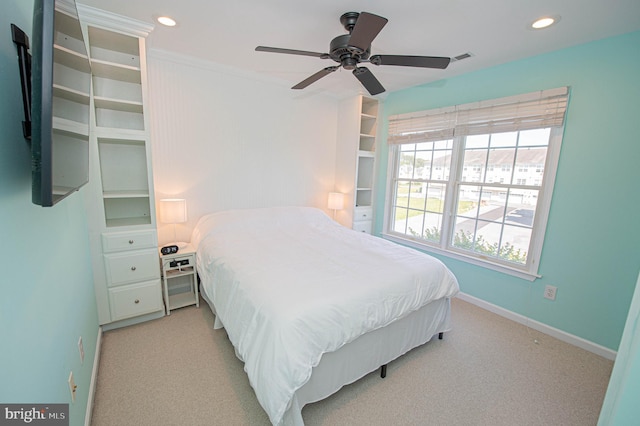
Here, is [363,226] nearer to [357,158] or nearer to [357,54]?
[357,158]

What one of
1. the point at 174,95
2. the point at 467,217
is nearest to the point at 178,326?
the point at 174,95

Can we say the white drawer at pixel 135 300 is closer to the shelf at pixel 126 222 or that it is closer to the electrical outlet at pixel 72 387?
the shelf at pixel 126 222

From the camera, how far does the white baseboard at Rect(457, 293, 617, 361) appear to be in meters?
2.18

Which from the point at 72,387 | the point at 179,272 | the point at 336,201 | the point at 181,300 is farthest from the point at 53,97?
the point at 336,201

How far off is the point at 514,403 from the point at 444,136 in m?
2.56

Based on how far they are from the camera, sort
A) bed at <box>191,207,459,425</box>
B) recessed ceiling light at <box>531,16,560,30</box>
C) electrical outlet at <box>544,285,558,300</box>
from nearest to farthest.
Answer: bed at <box>191,207,459,425</box>
recessed ceiling light at <box>531,16,560,30</box>
electrical outlet at <box>544,285,558,300</box>

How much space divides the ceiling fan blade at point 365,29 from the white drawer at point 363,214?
2449 mm

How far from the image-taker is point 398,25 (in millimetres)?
1988

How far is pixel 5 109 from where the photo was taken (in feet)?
2.69

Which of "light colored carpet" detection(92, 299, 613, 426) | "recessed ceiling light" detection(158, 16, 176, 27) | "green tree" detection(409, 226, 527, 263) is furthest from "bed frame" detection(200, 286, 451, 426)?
"recessed ceiling light" detection(158, 16, 176, 27)

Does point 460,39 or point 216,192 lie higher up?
point 460,39

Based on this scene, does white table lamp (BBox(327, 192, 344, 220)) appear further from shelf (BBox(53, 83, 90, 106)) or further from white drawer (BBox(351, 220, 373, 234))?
shelf (BBox(53, 83, 90, 106))

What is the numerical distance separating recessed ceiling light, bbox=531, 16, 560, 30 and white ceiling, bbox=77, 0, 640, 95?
0.15 ft

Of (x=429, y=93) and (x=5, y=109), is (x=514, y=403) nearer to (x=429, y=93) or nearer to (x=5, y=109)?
(x=5, y=109)
